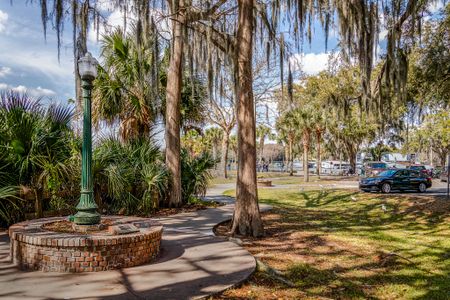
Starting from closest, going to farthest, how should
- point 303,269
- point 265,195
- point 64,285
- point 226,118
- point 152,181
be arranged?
point 64,285
point 303,269
point 152,181
point 265,195
point 226,118

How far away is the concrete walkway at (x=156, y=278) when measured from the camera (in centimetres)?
432

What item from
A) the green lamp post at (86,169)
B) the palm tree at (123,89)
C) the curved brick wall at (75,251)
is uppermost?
the palm tree at (123,89)

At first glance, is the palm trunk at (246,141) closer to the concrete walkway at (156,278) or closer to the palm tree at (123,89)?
the concrete walkway at (156,278)

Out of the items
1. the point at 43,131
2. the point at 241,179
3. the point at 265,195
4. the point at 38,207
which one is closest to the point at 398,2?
the point at 241,179

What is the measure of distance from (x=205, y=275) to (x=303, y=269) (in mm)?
1685

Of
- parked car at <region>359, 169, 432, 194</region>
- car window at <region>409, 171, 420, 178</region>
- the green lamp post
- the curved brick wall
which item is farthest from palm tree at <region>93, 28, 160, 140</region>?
car window at <region>409, 171, 420, 178</region>

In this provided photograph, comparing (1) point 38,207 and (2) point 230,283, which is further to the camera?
(1) point 38,207

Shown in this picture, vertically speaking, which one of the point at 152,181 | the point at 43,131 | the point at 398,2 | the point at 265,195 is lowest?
the point at 265,195

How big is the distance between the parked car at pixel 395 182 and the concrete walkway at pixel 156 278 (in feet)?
48.8

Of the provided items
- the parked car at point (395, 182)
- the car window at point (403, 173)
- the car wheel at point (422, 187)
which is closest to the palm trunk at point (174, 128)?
the parked car at point (395, 182)

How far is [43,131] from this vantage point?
8586mm

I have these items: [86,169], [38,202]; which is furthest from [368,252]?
[38,202]

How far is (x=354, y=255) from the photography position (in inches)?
271

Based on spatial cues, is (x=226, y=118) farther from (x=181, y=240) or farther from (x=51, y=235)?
(x=51, y=235)
